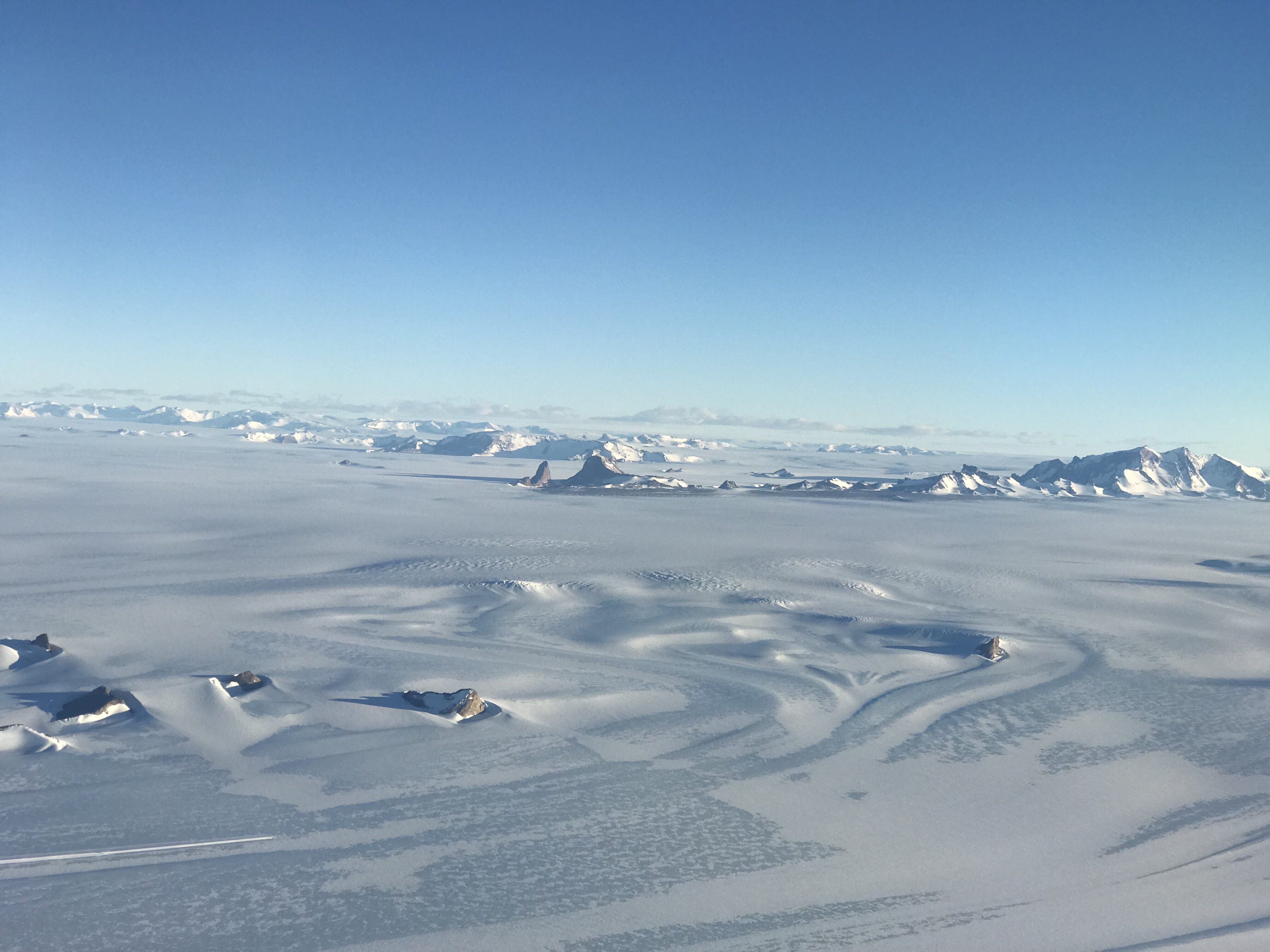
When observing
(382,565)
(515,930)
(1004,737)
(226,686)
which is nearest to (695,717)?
(1004,737)

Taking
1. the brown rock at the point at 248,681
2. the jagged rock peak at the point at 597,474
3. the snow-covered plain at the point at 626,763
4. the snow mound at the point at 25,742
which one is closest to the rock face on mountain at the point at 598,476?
the jagged rock peak at the point at 597,474

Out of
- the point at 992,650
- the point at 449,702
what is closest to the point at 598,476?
the point at 992,650

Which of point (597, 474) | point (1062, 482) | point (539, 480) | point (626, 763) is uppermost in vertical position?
point (1062, 482)

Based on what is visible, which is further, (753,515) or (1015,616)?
(753,515)

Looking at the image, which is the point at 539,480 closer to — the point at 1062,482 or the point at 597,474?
the point at 597,474

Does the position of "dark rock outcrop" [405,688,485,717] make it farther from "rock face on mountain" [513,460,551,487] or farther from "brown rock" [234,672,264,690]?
"rock face on mountain" [513,460,551,487]

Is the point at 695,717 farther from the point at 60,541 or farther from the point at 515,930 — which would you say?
the point at 60,541

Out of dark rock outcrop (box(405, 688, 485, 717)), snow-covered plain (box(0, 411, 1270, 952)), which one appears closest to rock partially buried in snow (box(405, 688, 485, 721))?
dark rock outcrop (box(405, 688, 485, 717))
